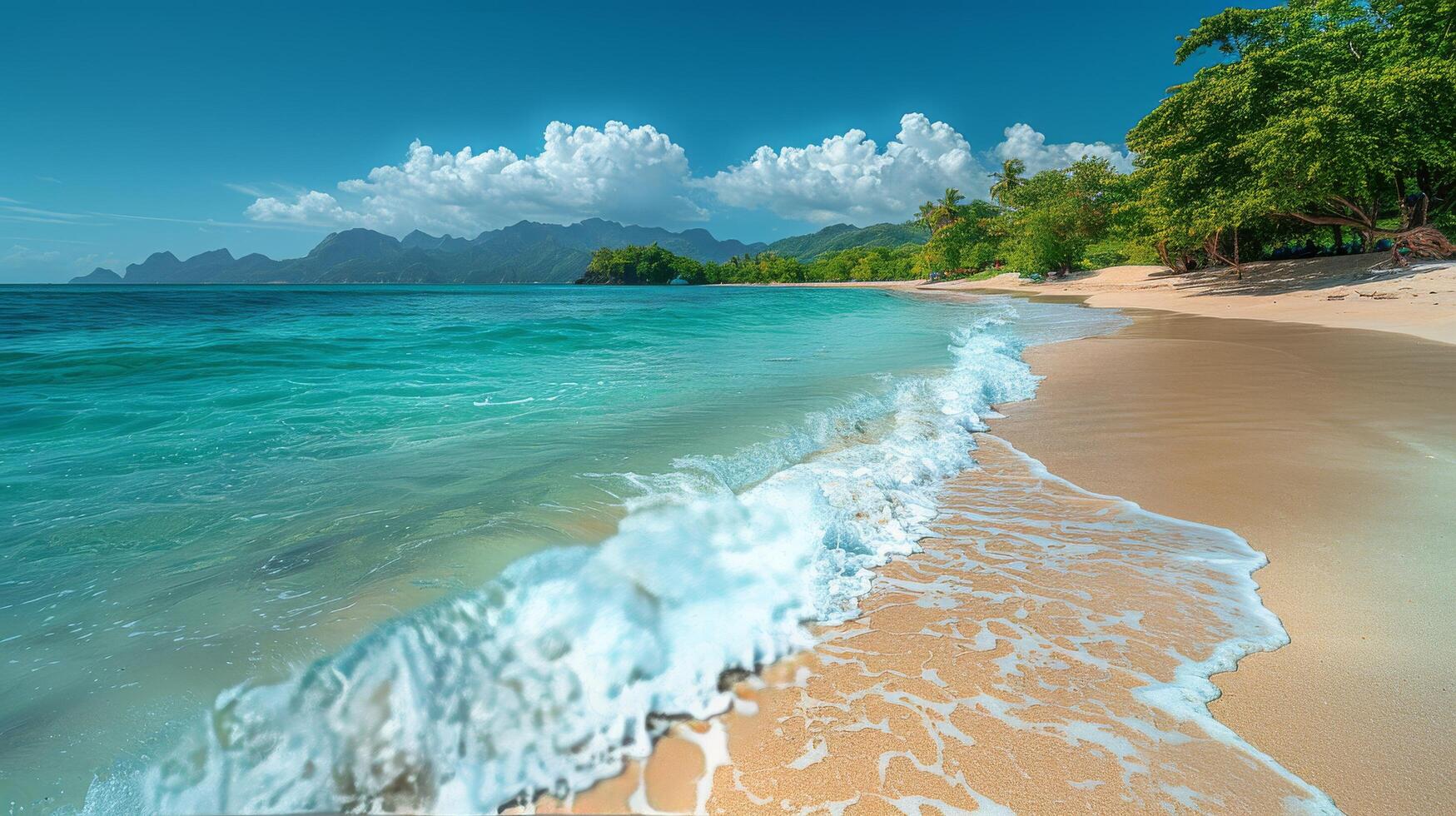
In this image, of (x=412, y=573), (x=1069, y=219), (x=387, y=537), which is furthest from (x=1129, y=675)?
(x=1069, y=219)

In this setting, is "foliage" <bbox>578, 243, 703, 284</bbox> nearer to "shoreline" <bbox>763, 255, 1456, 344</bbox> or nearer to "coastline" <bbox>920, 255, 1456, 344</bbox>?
"shoreline" <bbox>763, 255, 1456, 344</bbox>

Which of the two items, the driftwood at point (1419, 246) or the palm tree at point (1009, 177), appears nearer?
the driftwood at point (1419, 246)

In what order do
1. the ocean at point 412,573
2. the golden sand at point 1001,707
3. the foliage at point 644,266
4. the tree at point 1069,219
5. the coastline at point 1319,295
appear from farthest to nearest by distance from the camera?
the foliage at point 644,266 → the tree at point 1069,219 → the coastline at point 1319,295 → the ocean at point 412,573 → the golden sand at point 1001,707

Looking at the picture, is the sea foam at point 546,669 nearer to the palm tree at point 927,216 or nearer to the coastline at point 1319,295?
the coastline at point 1319,295

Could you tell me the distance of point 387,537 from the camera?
142 inches

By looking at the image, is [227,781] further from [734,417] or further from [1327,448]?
Result: [1327,448]

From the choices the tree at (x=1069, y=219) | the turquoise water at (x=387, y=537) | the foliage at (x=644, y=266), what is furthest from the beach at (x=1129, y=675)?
the foliage at (x=644, y=266)

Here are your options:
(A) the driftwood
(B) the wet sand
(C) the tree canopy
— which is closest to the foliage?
(C) the tree canopy

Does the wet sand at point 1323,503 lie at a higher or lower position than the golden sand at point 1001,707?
higher

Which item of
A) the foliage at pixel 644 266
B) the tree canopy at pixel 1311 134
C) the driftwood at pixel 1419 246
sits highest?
the foliage at pixel 644 266

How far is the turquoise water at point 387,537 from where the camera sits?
221 cm

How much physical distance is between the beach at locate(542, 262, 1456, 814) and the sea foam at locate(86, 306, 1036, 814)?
0.22 m

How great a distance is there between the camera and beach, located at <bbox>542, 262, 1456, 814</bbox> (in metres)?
2.00

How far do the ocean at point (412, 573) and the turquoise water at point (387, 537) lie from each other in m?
0.02
